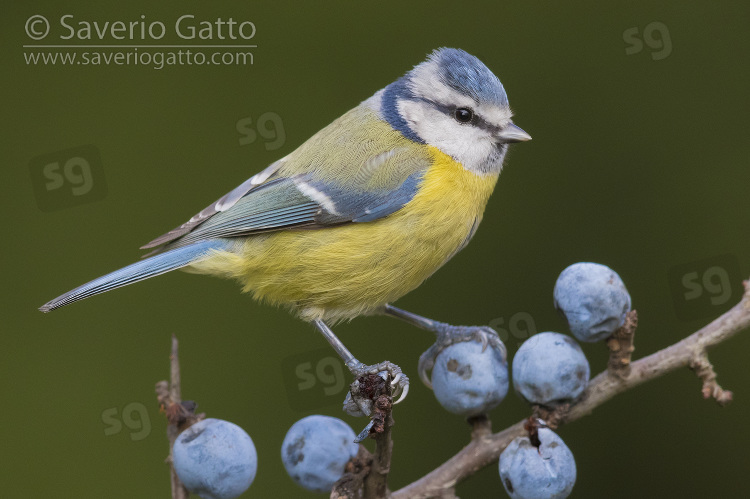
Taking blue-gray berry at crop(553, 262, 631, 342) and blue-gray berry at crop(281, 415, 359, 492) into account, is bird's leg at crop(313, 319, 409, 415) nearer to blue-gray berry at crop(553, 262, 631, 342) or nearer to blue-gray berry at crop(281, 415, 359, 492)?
blue-gray berry at crop(281, 415, 359, 492)

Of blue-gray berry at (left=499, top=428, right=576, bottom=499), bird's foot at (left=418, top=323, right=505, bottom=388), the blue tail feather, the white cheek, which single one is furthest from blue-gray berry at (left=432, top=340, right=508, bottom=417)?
the blue tail feather

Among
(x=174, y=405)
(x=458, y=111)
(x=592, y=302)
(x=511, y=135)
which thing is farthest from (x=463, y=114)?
(x=174, y=405)

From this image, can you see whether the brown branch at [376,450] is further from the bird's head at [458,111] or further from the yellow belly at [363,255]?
the bird's head at [458,111]

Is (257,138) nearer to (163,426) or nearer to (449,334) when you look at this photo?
(163,426)

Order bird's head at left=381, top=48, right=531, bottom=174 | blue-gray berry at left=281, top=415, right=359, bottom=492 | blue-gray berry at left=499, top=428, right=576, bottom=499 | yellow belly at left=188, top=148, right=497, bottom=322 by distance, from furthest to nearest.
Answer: bird's head at left=381, top=48, right=531, bottom=174, yellow belly at left=188, top=148, right=497, bottom=322, blue-gray berry at left=281, top=415, right=359, bottom=492, blue-gray berry at left=499, top=428, right=576, bottom=499

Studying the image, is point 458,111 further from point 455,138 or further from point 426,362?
point 426,362

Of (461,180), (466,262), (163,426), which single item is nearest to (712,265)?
(466,262)

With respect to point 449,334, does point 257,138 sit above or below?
above
